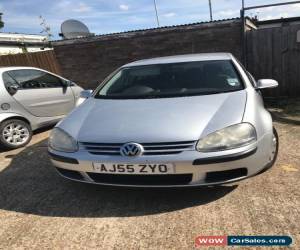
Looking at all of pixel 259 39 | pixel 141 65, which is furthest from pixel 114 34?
pixel 141 65

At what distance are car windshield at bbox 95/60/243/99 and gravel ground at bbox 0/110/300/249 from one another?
3.69 ft

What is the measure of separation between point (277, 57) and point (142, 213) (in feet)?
21.8

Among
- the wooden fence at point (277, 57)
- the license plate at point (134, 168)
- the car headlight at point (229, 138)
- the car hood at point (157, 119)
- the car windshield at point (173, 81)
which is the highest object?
the car windshield at point (173, 81)

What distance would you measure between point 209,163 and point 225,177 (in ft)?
0.85

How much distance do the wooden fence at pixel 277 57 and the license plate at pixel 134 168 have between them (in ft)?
21.4

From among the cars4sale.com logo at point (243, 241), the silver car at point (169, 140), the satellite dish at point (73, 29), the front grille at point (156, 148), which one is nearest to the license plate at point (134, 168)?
the silver car at point (169, 140)

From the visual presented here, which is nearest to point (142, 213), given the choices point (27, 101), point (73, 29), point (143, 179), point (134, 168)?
point (143, 179)

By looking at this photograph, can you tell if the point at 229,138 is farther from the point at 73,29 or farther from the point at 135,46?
the point at 73,29

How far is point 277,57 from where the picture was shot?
28.2 feet

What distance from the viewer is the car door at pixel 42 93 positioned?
637 cm

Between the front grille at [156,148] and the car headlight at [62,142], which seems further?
the car headlight at [62,142]

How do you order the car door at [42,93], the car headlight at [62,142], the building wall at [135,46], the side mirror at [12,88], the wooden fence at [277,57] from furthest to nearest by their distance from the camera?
the building wall at [135,46] → the wooden fence at [277,57] → the car door at [42,93] → the side mirror at [12,88] → the car headlight at [62,142]

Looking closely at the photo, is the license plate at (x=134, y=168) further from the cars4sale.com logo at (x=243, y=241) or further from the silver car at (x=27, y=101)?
the silver car at (x=27, y=101)

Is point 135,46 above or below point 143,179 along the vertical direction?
above
